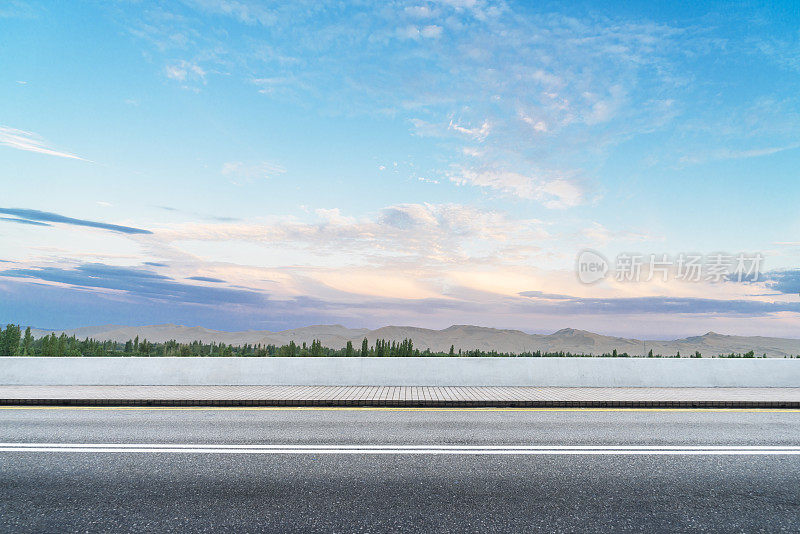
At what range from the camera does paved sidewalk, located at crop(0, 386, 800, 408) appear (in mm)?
10977

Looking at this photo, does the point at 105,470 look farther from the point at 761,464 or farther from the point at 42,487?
the point at 761,464

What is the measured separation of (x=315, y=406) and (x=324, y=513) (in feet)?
21.1

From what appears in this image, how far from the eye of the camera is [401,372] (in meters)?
13.8

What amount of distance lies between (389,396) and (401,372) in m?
2.35

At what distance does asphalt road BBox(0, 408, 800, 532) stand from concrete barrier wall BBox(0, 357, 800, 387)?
421cm

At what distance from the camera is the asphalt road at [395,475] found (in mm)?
4531

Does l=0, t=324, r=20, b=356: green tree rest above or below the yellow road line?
below

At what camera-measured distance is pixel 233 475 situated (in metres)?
5.84

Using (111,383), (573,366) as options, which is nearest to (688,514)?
(573,366)

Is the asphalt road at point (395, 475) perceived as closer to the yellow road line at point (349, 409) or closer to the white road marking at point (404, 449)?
the white road marking at point (404, 449)

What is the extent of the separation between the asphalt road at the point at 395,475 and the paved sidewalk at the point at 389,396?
1490mm

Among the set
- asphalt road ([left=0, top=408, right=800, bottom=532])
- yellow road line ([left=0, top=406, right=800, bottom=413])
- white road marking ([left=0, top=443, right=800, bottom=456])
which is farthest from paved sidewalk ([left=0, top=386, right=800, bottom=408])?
white road marking ([left=0, top=443, right=800, bottom=456])

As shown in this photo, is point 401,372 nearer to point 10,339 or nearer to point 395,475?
point 395,475

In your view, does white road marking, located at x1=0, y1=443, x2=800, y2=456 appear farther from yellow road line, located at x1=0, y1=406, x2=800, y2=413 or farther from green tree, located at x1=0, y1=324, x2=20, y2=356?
green tree, located at x1=0, y1=324, x2=20, y2=356
